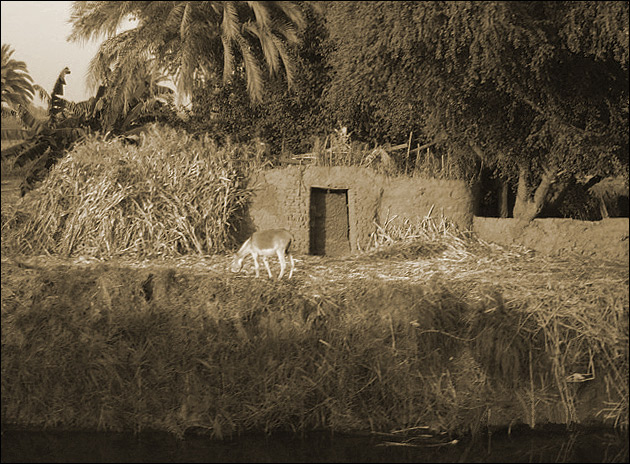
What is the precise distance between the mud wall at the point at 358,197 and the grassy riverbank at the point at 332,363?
332 cm

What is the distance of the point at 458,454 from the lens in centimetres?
922

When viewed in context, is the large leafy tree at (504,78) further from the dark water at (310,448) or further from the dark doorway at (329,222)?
the dark water at (310,448)

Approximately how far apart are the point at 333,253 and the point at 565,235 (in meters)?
3.70

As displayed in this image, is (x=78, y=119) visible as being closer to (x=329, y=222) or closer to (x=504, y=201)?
(x=329, y=222)

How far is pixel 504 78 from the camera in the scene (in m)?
Answer: 11.3

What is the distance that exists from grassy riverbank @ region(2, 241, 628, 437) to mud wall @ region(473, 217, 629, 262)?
1.95m

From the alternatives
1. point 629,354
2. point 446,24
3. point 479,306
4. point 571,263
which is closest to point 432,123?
point 446,24

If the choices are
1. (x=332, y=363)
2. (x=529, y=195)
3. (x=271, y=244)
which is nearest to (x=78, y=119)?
(x=271, y=244)

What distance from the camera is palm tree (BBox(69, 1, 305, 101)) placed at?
14.0 metres

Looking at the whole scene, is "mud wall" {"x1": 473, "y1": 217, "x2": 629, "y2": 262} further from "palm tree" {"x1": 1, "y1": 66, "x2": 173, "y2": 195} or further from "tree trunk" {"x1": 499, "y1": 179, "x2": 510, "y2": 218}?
"palm tree" {"x1": 1, "y1": 66, "x2": 173, "y2": 195}

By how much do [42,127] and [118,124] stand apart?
1.47 m

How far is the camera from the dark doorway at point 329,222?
13.3 meters

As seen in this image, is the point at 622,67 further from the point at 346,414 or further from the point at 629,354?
the point at 346,414

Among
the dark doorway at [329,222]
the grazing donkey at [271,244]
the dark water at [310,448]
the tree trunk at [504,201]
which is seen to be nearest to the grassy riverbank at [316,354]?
the dark water at [310,448]
